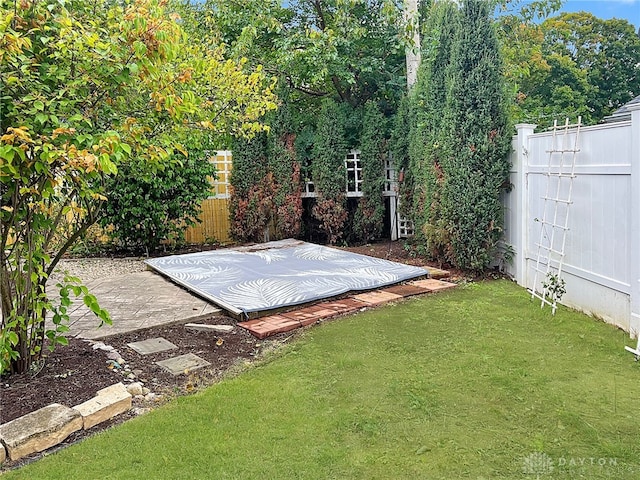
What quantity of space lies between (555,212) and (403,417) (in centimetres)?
293

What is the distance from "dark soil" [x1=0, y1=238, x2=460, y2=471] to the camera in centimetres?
285

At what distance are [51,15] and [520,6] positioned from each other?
948 cm

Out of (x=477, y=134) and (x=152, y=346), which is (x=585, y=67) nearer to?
(x=477, y=134)

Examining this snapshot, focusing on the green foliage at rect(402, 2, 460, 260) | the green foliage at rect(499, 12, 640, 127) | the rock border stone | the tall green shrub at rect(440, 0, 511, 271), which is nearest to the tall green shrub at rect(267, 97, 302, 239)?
the green foliage at rect(402, 2, 460, 260)

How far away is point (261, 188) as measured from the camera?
349 inches

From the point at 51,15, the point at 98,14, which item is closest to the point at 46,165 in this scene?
the point at 51,15

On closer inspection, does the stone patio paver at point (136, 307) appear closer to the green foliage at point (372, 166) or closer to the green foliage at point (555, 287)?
the green foliage at point (555, 287)

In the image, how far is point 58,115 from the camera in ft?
8.92

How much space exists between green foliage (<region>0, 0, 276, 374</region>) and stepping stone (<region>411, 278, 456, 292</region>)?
3.25 metres

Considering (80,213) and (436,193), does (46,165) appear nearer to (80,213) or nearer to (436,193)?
(80,213)

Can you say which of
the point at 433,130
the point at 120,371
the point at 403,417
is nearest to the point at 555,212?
the point at 433,130

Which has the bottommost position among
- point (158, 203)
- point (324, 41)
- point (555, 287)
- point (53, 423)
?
point (53, 423)

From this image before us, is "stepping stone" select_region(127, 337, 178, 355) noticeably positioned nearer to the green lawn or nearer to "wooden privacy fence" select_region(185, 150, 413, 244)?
the green lawn

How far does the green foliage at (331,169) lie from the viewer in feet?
28.2
